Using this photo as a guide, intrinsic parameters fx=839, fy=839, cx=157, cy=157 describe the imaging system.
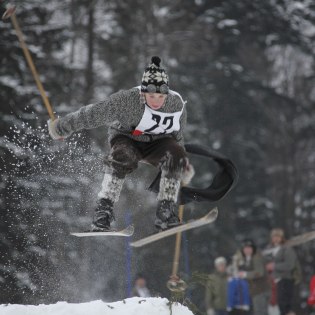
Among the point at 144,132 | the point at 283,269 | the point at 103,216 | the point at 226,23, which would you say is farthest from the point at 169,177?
the point at 226,23

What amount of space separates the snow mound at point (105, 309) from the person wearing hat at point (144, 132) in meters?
0.72

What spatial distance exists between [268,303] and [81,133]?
5051mm

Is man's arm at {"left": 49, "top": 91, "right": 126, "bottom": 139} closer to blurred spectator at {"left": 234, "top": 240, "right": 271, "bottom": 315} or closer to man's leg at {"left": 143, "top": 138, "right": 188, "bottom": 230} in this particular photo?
man's leg at {"left": 143, "top": 138, "right": 188, "bottom": 230}

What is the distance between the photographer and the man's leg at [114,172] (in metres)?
7.59

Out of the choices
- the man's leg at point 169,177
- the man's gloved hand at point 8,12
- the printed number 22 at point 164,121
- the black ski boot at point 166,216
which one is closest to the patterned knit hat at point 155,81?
the printed number 22 at point 164,121

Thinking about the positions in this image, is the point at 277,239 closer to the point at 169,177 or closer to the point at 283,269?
the point at 283,269

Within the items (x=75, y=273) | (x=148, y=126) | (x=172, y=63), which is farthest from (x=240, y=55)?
(x=148, y=126)

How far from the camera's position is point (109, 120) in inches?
296

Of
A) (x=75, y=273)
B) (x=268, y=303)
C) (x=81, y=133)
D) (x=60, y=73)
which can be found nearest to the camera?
(x=268, y=303)

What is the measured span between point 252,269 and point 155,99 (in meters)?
4.00

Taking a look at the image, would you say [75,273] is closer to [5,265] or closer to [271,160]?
[5,265]

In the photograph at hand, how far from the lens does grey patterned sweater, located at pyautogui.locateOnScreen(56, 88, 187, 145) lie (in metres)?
7.42

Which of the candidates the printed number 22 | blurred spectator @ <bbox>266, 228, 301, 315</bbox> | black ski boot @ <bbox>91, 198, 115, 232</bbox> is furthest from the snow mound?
blurred spectator @ <bbox>266, 228, 301, 315</bbox>

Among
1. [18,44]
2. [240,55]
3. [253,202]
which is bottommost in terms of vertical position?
[253,202]
